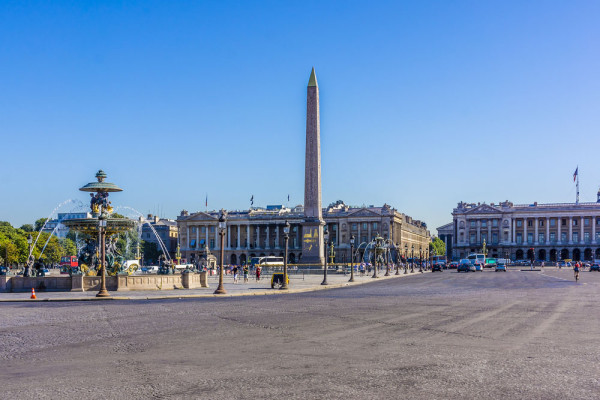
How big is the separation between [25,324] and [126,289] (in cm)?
1711

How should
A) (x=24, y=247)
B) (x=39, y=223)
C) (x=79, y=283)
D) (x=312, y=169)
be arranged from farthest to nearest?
(x=39, y=223), (x=24, y=247), (x=312, y=169), (x=79, y=283)

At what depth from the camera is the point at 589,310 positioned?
75.4 feet

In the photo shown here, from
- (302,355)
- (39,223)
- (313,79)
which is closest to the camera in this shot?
(302,355)

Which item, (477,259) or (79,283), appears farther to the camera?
(477,259)

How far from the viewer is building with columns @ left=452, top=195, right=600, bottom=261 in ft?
553

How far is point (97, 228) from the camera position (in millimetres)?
37719

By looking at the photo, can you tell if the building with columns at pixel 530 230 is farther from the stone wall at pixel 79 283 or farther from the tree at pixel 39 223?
the stone wall at pixel 79 283

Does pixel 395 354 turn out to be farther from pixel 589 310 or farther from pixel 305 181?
pixel 305 181

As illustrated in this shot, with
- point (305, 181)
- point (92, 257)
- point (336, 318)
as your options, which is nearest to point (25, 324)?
point (336, 318)

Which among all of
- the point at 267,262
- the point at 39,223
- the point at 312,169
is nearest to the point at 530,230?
the point at 267,262

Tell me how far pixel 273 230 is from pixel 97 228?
437 ft

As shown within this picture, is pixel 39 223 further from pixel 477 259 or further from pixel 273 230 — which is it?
pixel 477 259

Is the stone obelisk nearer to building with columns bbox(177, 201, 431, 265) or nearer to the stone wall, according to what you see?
the stone wall

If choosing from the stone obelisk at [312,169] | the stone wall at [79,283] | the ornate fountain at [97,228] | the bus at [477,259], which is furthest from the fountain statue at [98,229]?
the bus at [477,259]
